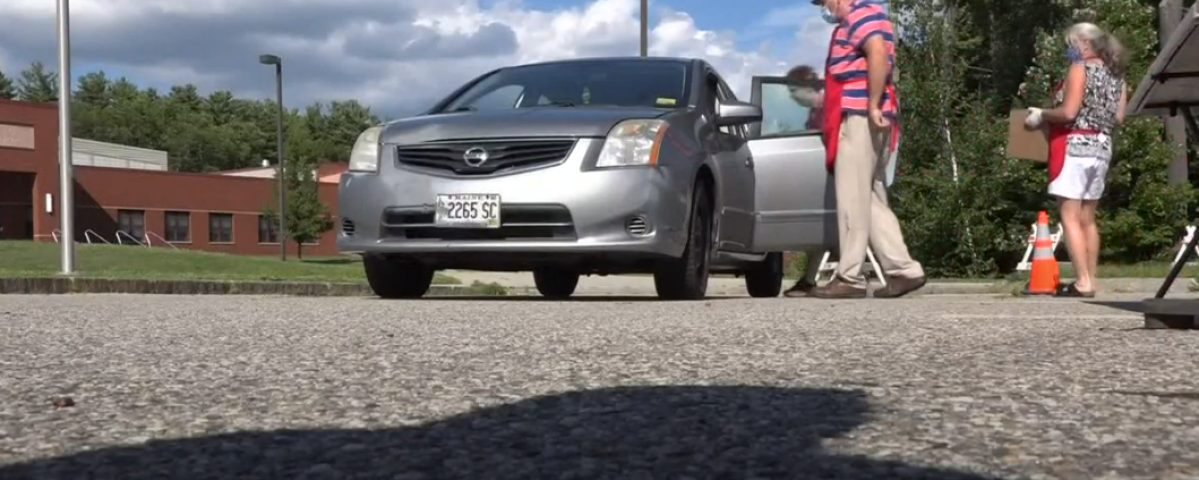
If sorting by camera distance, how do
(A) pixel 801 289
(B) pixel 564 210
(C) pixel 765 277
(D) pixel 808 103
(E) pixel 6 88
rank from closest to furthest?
1. (B) pixel 564 210
2. (A) pixel 801 289
3. (D) pixel 808 103
4. (C) pixel 765 277
5. (E) pixel 6 88

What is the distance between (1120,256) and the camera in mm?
18812

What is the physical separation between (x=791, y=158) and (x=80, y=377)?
553cm

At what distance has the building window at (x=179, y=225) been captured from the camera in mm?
53906

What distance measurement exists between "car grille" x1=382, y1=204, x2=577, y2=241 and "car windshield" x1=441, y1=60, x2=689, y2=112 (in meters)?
0.98

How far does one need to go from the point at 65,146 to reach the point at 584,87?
9061 millimetres

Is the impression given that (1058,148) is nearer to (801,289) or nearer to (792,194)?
(792,194)

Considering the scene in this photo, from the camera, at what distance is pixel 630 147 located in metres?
6.62

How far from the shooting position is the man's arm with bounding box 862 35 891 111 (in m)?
6.99

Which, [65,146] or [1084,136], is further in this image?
[65,146]

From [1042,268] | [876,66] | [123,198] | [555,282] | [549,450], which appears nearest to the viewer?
[549,450]

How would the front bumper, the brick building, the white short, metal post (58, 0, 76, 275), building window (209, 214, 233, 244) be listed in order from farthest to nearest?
1. building window (209, 214, 233, 244)
2. the brick building
3. metal post (58, 0, 76, 275)
4. the white short
5. the front bumper

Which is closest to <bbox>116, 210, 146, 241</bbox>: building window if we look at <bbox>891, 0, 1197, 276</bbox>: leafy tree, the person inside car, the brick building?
the brick building

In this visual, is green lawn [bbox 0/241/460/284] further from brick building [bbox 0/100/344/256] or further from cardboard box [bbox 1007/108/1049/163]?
brick building [bbox 0/100/344/256]

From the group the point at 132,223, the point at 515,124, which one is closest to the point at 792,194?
the point at 515,124
